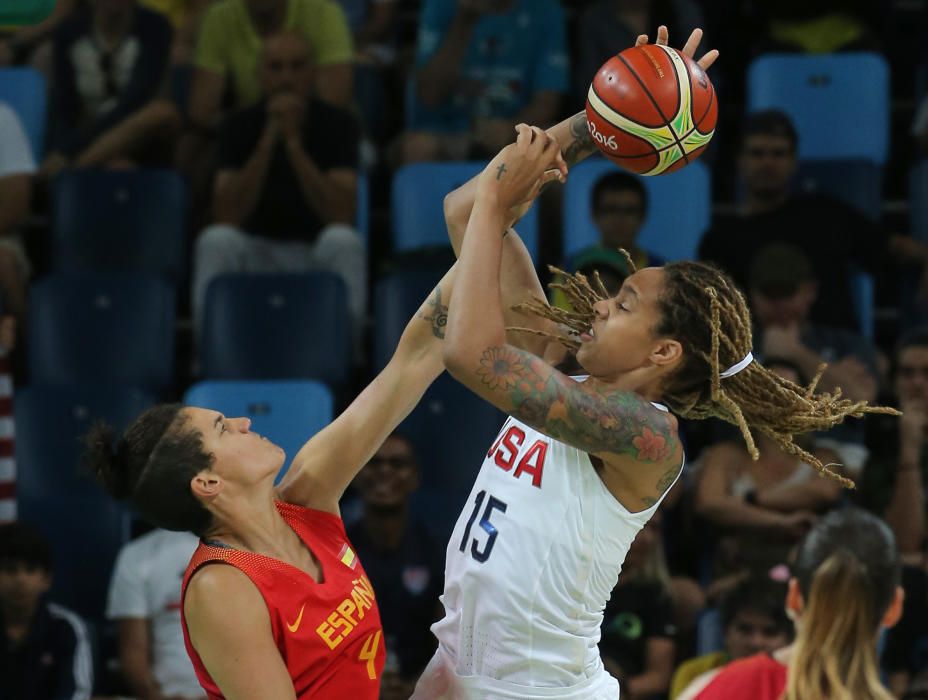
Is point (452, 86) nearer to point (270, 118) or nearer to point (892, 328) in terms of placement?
point (270, 118)

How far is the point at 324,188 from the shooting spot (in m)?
7.32

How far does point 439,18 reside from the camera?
7.93 metres

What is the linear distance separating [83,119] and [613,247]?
289cm

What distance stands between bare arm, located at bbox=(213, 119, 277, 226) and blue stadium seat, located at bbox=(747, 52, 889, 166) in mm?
2401

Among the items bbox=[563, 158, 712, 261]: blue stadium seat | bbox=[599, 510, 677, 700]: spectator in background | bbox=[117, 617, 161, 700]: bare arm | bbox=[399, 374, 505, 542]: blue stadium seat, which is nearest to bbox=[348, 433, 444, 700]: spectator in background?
bbox=[399, 374, 505, 542]: blue stadium seat

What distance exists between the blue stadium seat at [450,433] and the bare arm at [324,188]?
1081 millimetres

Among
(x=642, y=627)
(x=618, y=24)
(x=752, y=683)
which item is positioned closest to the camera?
(x=752, y=683)

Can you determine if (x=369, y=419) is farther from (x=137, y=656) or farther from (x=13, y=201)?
(x=13, y=201)

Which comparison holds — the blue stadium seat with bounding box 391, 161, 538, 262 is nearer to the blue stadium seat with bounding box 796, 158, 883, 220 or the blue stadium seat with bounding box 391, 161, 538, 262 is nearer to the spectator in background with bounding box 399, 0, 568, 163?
the spectator in background with bounding box 399, 0, 568, 163

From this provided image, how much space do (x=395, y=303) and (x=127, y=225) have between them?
57.4 inches

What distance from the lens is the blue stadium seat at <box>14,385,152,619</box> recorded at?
654 cm

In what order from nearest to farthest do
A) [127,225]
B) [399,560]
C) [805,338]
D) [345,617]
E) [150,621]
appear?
[345,617], [399,560], [150,621], [805,338], [127,225]

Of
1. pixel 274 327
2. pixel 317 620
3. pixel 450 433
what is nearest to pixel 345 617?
pixel 317 620

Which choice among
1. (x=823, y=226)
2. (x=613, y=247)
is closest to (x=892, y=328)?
(x=823, y=226)
